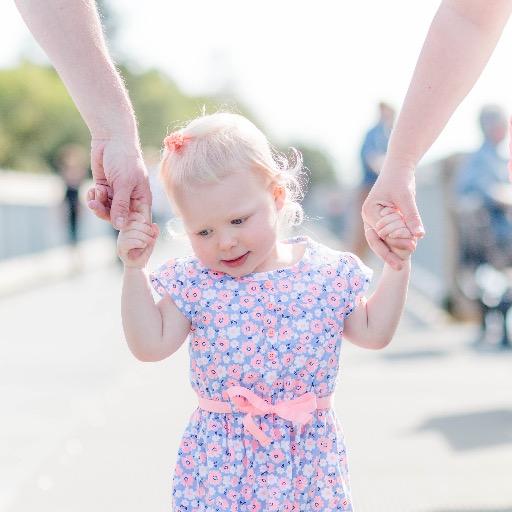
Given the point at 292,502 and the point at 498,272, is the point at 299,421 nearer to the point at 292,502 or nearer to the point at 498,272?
the point at 292,502

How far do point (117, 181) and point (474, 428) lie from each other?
3604 mm

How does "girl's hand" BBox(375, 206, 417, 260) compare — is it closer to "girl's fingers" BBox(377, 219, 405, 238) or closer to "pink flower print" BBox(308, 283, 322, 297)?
"girl's fingers" BBox(377, 219, 405, 238)

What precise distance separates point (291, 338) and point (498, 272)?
6973 millimetres

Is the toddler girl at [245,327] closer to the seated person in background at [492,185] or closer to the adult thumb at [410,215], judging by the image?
the adult thumb at [410,215]

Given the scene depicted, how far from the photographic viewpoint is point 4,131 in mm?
71438

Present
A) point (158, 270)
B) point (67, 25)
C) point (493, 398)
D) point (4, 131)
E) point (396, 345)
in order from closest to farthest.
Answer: point (67, 25) → point (158, 270) → point (493, 398) → point (396, 345) → point (4, 131)

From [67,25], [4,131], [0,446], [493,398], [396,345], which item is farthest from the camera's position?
[4,131]

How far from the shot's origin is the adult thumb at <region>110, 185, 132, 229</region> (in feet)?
8.77

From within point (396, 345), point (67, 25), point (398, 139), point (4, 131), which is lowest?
point (398, 139)

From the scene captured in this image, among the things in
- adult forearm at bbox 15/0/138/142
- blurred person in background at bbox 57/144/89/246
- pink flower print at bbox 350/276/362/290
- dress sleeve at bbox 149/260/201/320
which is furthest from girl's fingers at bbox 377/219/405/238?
blurred person in background at bbox 57/144/89/246

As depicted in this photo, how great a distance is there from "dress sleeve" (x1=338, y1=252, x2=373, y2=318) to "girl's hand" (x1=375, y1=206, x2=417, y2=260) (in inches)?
8.8

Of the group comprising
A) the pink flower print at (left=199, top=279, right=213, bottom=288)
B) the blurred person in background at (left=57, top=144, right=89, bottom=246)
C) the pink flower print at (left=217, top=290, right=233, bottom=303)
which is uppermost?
the blurred person in background at (left=57, top=144, right=89, bottom=246)

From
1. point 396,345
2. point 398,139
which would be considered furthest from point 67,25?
point 396,345

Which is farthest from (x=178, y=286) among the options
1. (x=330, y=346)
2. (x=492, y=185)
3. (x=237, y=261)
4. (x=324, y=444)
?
(x=492, y=185)
